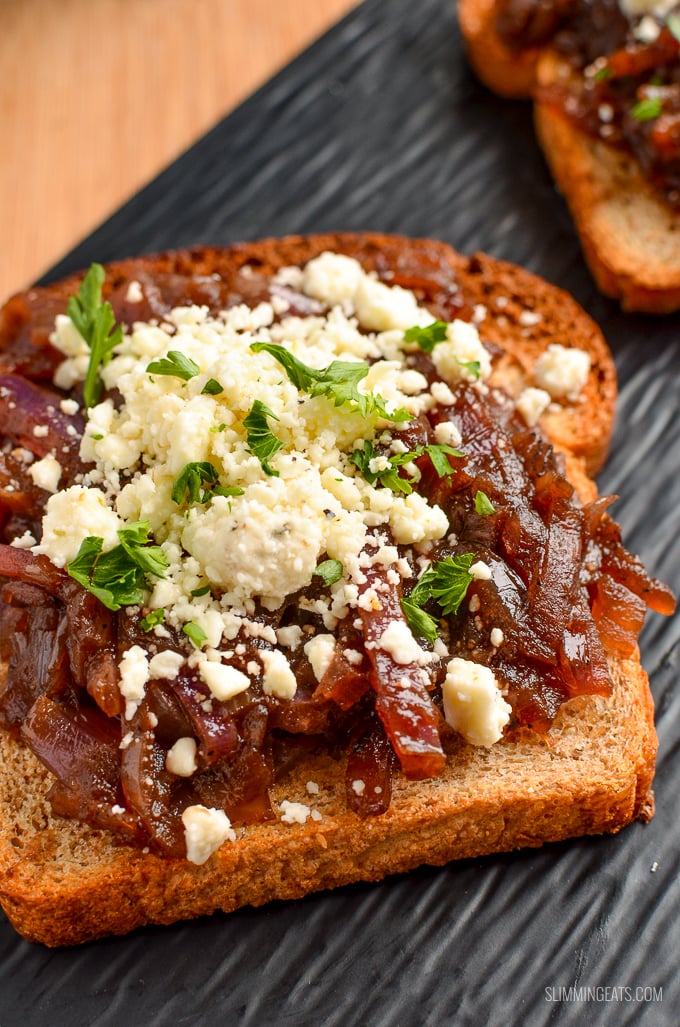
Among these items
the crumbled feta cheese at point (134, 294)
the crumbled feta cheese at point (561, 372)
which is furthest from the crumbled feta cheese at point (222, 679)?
the crumbled feta cheese at point (561, 372)

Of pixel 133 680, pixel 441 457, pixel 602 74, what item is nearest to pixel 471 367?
pixel 441 457

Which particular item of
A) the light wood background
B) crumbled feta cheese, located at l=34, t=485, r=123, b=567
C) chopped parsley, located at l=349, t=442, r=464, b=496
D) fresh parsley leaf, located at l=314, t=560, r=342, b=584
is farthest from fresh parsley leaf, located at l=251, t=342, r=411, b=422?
the light wood background

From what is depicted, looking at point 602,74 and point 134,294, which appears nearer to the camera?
point 134,294

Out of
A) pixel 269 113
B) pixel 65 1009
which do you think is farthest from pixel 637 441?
pixel 65 1009

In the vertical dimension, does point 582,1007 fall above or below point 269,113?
below

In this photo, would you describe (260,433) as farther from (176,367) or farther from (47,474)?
(47,474)

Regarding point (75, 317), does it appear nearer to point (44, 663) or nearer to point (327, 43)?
point (44, 663)

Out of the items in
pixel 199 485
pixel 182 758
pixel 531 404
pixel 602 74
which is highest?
pixel 602 74
